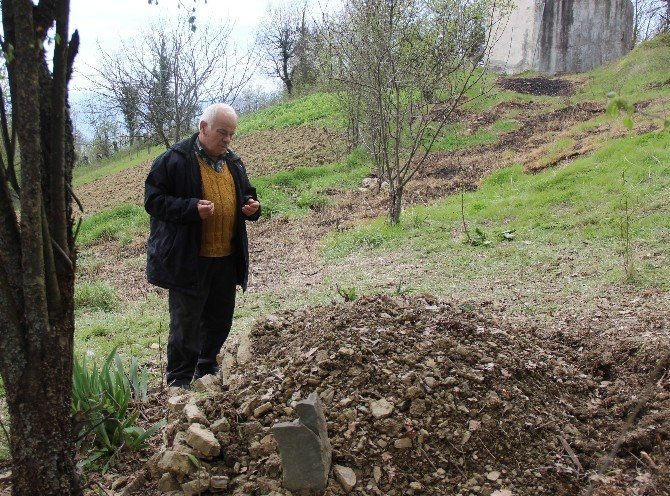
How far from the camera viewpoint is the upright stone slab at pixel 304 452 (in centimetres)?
234

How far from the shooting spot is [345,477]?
242 cm

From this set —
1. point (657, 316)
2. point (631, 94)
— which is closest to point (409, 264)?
point (657, 316)

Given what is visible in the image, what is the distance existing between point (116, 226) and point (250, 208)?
38.1 feet

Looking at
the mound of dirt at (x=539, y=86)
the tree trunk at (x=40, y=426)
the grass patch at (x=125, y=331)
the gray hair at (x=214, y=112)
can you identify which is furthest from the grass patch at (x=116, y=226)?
the mound of dirt at (x=539, y=86)

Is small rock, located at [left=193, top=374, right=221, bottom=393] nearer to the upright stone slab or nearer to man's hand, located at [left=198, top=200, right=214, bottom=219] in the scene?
man's hand, located at [left=198, top=200, right=214, bottom=219]

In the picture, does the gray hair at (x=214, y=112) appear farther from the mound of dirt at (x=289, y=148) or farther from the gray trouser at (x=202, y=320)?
the mound of dirt at (x=289, y=148)

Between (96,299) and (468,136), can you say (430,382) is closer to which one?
(96,299)

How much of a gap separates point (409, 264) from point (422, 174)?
298 inches

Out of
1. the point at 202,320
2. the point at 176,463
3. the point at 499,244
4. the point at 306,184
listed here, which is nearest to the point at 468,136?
the point at 306,184

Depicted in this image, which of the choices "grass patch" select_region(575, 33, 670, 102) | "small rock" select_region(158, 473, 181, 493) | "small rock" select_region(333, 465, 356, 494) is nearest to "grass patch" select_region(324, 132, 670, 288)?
"small rock" select_region(333, 465, 356, 494)

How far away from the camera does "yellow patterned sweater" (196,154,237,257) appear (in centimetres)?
395

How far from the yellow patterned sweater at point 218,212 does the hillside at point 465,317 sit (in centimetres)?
65

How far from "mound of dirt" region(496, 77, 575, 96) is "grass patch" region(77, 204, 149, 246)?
14554mm

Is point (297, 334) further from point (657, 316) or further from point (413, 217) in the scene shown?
point (413, 217)
